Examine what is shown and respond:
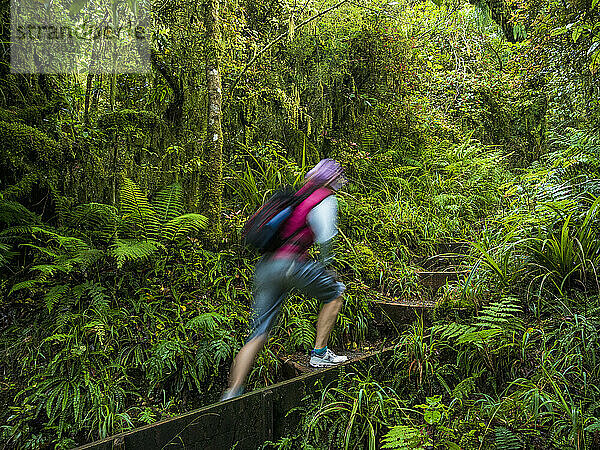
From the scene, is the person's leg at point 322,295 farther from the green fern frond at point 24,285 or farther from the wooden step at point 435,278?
the green fern frond at point 24,285

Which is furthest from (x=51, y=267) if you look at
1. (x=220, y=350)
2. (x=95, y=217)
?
(x=220, y=350)

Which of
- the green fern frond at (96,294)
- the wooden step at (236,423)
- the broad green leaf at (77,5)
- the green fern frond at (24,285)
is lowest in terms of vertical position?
the wooden step at (236,423)

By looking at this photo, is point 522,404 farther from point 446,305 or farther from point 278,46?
point 278,46

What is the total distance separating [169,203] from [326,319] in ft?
6.00

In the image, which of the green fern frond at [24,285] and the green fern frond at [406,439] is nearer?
the green fern frond at [406,439]

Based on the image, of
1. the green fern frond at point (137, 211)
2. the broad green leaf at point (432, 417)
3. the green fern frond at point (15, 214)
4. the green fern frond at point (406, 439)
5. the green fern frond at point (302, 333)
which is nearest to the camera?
the green fern frond at point (406, 439)

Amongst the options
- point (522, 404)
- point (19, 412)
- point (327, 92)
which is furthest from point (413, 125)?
point (19, 412)

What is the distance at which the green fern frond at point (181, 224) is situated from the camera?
3549mm

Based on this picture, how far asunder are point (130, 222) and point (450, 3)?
7703 millimetres

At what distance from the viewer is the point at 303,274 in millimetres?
2965

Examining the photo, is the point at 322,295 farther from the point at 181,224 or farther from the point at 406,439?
the point at 181,224

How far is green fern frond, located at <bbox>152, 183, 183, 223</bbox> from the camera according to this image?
12.2ft

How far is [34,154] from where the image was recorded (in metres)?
3.63

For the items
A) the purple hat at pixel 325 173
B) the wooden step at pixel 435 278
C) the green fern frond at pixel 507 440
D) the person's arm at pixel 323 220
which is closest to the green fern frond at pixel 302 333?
the person's arm at pixel 323 220
